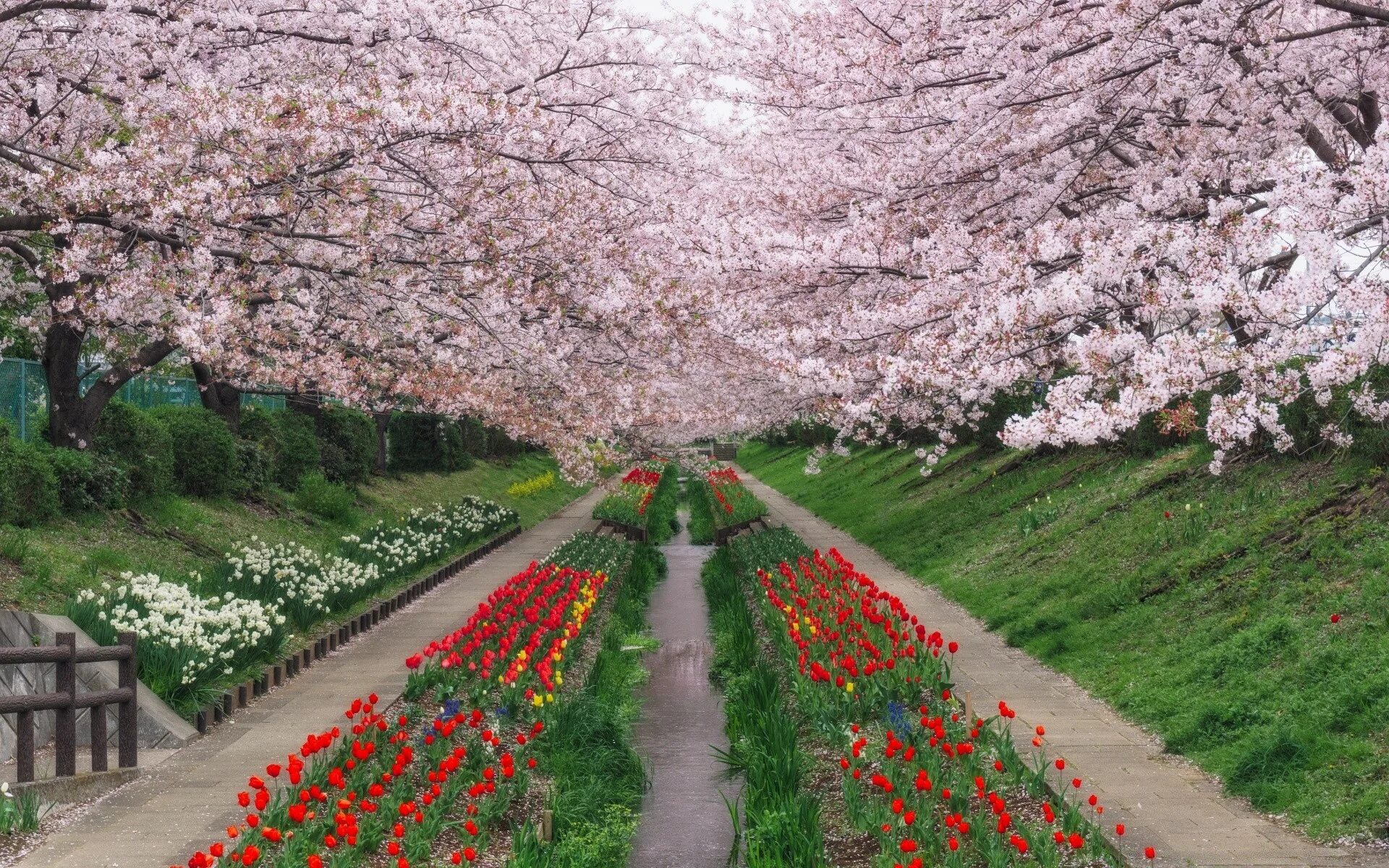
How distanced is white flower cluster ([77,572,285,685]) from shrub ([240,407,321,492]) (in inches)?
392

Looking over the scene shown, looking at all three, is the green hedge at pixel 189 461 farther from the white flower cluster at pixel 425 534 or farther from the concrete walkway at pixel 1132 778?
the concrete walkway at pixel 1132 778

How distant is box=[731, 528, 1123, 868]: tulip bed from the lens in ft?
17.8

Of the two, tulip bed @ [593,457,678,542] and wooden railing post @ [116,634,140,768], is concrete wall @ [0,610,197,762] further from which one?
tulip bed @ [593,457,678,542]

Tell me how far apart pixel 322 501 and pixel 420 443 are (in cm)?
1072

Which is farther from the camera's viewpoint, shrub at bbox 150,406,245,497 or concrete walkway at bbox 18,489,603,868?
shrub at bbox 150,406,245,497

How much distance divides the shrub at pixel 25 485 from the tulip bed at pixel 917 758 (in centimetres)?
724

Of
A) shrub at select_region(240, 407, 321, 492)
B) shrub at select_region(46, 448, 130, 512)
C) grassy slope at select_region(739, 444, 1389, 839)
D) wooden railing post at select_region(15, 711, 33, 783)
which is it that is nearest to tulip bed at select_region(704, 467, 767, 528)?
grassy slope at select_region(739, 444, 1389, 839)

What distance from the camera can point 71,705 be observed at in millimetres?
6977

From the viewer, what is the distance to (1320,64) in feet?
31.7

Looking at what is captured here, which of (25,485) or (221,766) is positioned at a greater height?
(25,485)

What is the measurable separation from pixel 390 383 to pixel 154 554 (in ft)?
11.4

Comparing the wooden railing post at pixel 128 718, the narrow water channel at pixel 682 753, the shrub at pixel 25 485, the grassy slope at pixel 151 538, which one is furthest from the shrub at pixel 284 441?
the wooden railing post at pixel 128 718

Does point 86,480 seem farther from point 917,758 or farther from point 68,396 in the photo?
point 917,758

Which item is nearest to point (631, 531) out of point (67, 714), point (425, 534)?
point (425, 534)
